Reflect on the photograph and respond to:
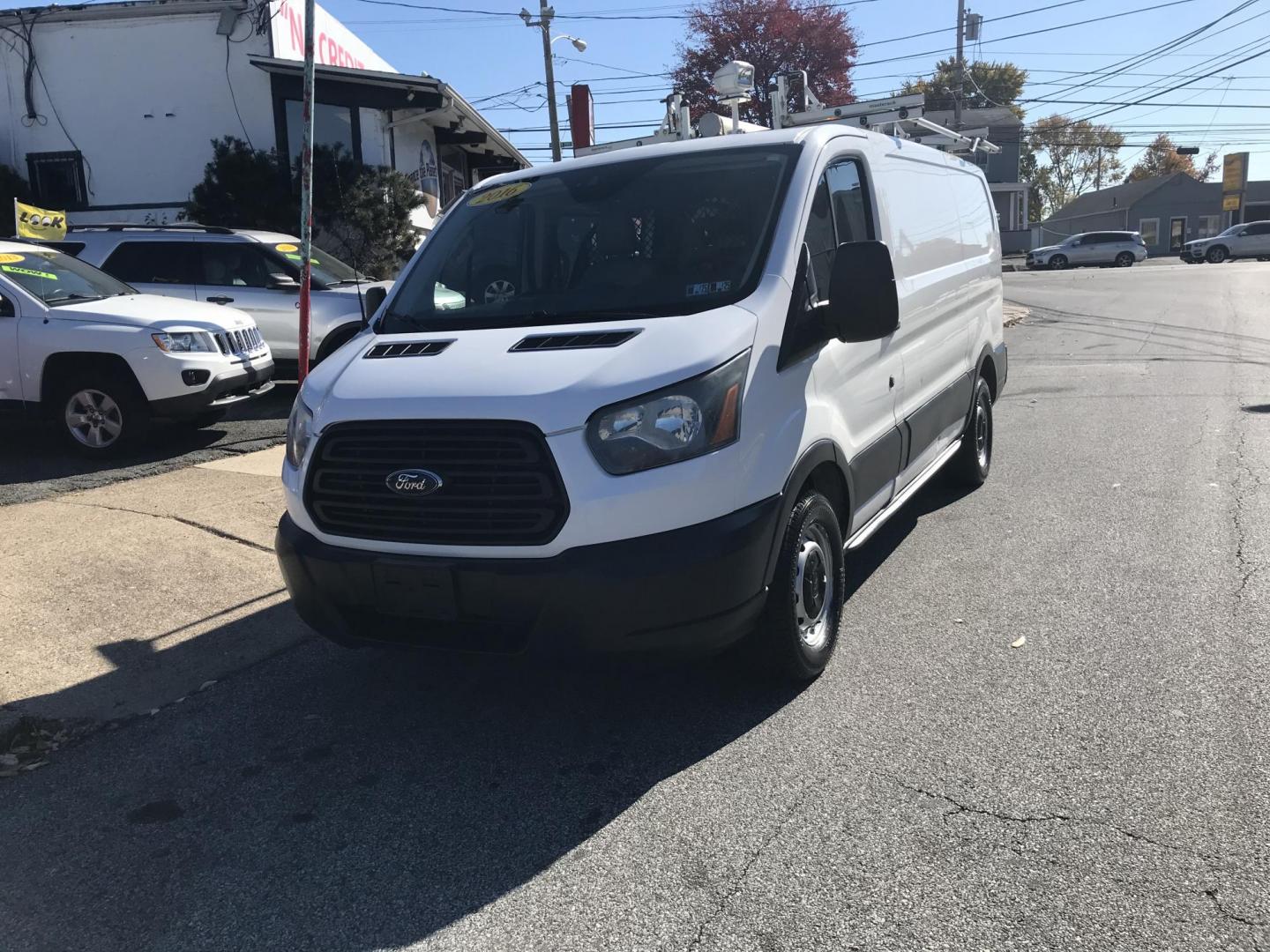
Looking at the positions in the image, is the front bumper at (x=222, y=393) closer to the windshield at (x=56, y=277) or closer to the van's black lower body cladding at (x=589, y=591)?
the windshield at (x=56, y=277)

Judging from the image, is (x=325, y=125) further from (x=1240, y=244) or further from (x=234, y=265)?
(x=1240, y=244)

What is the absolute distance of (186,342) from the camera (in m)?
8.72

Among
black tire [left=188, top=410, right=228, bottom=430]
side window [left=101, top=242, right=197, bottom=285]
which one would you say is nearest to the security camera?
black tire [left=188, top=410, right=228, bottom=430]

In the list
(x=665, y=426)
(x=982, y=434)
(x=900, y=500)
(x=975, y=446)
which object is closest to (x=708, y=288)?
(x=665, y=426)

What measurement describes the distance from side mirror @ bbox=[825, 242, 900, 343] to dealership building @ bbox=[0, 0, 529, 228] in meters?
15.2

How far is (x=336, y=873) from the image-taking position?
305 cm

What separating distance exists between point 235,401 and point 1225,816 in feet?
26.8

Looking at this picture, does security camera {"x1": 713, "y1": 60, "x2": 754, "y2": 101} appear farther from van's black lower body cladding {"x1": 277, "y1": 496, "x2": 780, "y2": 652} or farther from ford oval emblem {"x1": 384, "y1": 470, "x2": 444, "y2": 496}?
ford oval emblem {"x1": 384, "y1": 470, "x2": 444, "y2": 496}

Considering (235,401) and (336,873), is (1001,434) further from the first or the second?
(336,873)

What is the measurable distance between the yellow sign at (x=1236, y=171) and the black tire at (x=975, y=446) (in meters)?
63.1

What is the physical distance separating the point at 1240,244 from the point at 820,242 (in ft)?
157

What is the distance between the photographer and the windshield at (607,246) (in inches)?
163

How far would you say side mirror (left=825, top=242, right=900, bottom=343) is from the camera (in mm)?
3980

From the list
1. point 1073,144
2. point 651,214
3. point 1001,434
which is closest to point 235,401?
point 651,214
